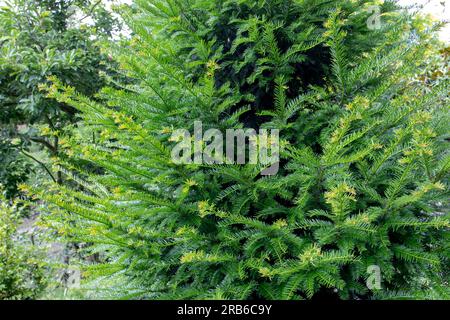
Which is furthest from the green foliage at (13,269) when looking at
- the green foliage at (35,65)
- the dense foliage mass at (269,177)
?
the dense foliage mass at (269,177)

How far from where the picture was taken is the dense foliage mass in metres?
1.73

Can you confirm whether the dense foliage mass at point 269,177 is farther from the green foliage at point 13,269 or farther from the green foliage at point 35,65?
the green foliage at point 13,269

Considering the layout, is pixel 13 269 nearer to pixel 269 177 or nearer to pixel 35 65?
pixel 35 65

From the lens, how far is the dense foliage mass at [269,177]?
1.73 meters

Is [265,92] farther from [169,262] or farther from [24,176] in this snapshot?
[24,176]

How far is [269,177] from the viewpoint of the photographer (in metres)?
1.88

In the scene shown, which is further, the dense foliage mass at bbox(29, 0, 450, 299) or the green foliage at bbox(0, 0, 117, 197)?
the green foliage at bbox(0, 0, 117, 197)

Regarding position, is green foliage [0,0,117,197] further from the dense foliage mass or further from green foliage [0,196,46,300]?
the dense foliage mass

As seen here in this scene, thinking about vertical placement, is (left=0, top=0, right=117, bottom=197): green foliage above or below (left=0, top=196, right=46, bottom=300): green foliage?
above

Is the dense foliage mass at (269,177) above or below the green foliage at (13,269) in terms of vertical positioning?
above

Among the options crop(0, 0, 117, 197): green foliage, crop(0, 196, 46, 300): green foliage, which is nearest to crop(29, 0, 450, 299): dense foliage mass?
crop(0, 0, 117, 197): green foliage

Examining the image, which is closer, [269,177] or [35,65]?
[269,177]

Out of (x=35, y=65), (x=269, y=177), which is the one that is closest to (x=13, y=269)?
(x=35, y=65)

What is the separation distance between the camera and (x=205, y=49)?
6.56 ft
